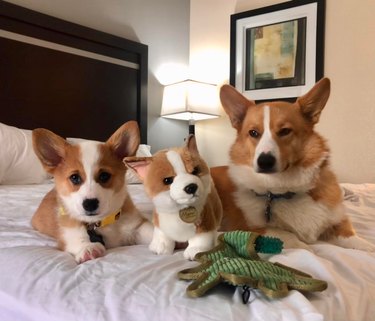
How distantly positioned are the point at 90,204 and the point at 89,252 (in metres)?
0.11

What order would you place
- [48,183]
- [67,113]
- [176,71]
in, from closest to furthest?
[48,183]
[67,113]
[176,71]

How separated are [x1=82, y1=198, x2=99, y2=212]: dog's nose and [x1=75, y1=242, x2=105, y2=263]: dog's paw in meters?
0.08

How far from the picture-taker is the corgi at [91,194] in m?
0.92

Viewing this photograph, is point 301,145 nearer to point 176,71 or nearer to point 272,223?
point 272,223

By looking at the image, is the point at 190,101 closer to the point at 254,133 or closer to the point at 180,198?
Answer: the point at 254,133

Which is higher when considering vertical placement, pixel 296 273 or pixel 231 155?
pixel 231 155

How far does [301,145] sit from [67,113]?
2093mm

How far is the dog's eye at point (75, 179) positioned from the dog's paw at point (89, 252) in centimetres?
15

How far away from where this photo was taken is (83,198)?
908 millimetres

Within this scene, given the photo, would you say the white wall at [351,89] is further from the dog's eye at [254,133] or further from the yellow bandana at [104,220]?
the yellow bandana at [104,220]

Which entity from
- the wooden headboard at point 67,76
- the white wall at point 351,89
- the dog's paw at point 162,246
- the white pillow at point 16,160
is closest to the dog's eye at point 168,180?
the dog's paw at point 162,246

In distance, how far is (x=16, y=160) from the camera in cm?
207

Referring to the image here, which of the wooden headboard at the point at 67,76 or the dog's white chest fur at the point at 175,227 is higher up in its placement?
the wooden headboard at the point at 67,76

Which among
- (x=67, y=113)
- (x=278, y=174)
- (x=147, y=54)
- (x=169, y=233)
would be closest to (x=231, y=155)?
(x=278, y=174)
